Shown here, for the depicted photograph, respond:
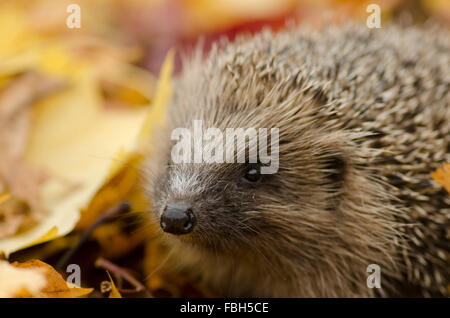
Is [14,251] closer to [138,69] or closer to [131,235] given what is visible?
[131,235]

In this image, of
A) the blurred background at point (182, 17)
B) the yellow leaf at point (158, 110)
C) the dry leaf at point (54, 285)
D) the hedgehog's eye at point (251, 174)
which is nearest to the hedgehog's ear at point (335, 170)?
the hedgehog's eye at point (251, 174)

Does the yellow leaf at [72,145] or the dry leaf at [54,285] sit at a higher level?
the yellow leaf at [72,145]

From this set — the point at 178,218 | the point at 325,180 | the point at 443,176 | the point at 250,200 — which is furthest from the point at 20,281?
the point at 443,176

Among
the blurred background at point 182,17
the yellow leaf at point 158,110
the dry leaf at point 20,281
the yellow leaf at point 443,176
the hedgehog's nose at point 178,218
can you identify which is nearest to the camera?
the dry leaf at point 20,281

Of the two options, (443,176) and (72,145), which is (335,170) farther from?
(72,145)

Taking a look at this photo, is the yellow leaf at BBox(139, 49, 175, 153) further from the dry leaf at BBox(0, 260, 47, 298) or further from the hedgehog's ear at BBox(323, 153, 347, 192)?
the dry leaf at BBox(0, 260, 47, 298)

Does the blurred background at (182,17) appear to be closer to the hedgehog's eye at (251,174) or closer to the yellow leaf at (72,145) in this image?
the yellow leaf at (72,145)

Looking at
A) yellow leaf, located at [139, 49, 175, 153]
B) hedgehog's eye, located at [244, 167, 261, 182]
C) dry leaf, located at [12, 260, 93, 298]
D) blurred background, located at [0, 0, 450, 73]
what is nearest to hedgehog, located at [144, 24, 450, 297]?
hedgehog's eye, located at [244, 167, 261, 182]
